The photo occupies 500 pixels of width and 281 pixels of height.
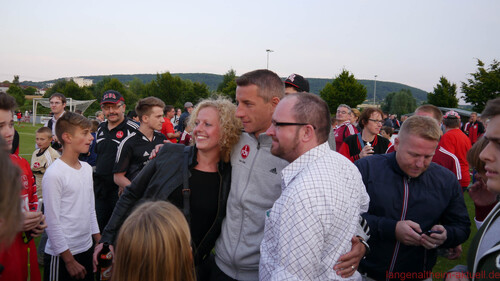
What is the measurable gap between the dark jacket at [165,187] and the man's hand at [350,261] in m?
1.05

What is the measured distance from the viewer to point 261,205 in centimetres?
239

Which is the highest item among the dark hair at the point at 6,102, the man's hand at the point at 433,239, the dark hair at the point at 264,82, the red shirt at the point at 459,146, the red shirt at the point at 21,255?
the dark hair at the point at 264,82

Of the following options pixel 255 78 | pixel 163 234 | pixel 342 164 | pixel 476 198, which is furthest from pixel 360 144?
pixel 163 234

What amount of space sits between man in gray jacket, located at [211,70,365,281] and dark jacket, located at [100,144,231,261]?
0.07 metres

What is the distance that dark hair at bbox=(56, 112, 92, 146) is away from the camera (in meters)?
3.44

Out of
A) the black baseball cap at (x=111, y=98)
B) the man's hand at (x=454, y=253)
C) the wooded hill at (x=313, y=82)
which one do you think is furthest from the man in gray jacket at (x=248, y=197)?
the wooded hill at (x=313, y=82)

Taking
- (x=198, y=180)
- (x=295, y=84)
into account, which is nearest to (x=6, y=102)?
(x=198, y=180)

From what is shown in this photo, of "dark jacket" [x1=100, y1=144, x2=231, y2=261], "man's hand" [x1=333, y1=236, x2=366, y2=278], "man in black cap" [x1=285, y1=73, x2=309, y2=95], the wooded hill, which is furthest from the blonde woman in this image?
the wooded hill

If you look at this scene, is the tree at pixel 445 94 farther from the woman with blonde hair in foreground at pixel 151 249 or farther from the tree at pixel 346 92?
the woman with blonde hair in foreground at pixel 151 249

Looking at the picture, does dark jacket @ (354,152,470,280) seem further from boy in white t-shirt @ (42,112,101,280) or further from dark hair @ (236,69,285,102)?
boy in white t-shirt @ (42,112,101,280)

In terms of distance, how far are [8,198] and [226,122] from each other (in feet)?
5.39

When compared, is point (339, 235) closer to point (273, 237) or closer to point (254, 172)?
point (273, 237)

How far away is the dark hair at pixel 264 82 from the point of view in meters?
2.73

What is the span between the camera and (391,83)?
168 metres
